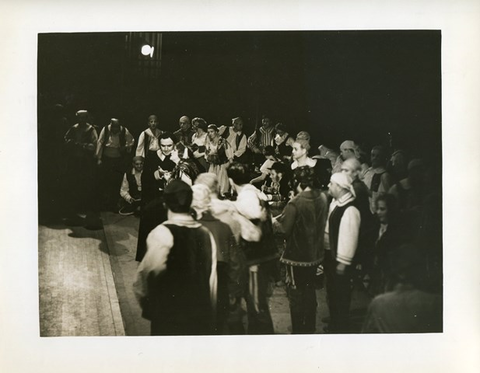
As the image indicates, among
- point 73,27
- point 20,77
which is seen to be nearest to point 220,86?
point 73,27

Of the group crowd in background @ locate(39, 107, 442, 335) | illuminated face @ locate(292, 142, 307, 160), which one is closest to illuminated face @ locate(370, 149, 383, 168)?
crowd in background @ locate(39, 107, 442, 335)

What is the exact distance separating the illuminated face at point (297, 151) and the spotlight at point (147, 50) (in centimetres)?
95

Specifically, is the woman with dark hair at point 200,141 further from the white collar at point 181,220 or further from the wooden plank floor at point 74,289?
the wooden plank floor at point 74,289

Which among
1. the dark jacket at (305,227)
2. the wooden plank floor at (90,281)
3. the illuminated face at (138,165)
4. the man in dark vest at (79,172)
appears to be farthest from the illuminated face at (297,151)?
the man in dark vest at (79,172)

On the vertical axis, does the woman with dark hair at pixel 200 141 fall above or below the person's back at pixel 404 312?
above

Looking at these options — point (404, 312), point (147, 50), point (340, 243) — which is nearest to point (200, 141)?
point (147, 50)

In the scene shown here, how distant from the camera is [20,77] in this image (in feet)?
8.98

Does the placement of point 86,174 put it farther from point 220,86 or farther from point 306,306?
point 306,306

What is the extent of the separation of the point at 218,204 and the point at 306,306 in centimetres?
76

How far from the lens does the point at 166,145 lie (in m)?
2.76

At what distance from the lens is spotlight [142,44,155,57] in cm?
273

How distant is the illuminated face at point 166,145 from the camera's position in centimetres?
276

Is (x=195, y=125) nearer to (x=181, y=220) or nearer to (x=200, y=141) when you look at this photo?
(x=200, y=141)

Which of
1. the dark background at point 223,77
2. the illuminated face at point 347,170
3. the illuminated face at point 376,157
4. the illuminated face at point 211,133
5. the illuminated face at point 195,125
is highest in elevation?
the dark background at point 223,77
